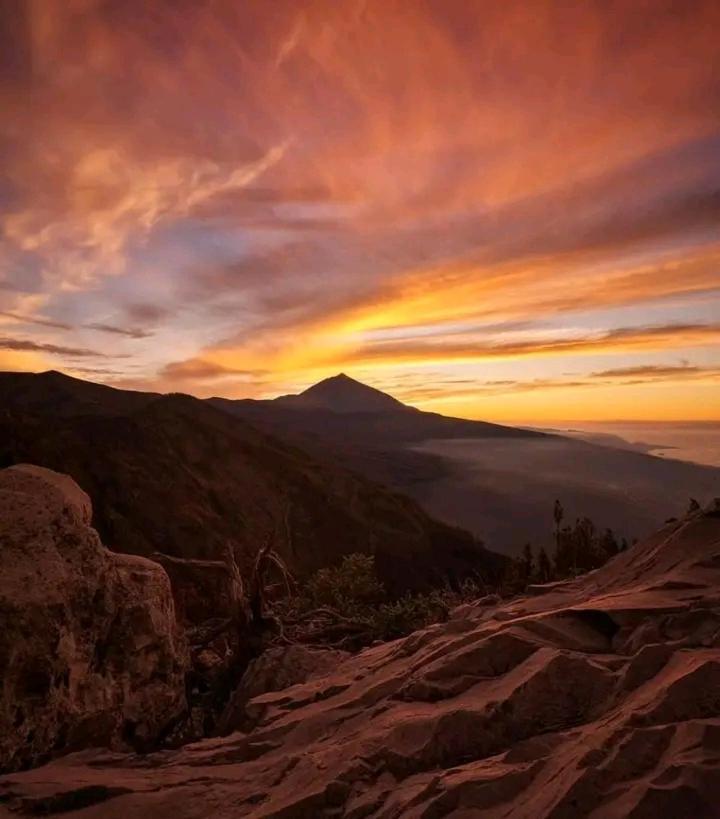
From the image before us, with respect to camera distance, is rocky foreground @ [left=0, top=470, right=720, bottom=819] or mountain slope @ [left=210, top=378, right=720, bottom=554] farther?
mountain slope @ [left=210, top=378, right=720, bottom=554]

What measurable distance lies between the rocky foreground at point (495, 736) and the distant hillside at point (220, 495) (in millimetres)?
26664

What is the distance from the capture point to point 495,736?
11.6 feet

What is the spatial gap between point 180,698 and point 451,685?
4.06 m

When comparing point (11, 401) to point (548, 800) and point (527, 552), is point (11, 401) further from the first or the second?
point (548, 800)

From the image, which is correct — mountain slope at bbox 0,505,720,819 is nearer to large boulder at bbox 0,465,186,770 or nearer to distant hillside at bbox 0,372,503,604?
large boulder at bbox 0,465,186,770

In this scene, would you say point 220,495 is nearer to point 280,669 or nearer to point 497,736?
point 280,669

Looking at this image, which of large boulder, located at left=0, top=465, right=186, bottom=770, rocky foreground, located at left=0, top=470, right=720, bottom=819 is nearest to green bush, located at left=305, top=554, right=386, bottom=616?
large boulder, located at left=0, top=465, right=186, bottom=770

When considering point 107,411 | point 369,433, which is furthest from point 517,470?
point 107,411

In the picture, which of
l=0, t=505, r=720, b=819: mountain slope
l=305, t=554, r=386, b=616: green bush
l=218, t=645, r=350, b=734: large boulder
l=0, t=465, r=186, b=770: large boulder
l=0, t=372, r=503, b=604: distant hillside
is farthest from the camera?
l=0, t=372, r=503, b=604: distant hillside

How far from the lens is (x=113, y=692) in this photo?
19.9 feet

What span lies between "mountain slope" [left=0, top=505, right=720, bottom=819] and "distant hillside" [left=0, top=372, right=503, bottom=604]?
2675 centimetres

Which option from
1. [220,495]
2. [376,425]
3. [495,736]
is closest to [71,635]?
[495,736]

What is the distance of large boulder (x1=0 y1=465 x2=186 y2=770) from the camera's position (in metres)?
5.07

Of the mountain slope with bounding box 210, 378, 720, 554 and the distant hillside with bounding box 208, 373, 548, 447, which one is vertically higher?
the distant hillside with bounding box 208, 373, 548, 447
